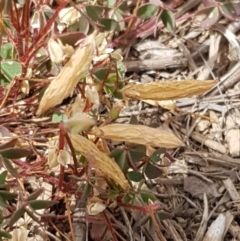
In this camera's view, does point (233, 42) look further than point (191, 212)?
Yes

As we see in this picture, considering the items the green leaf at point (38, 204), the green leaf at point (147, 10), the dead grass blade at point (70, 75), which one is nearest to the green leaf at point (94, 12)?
the green leaf at point (147, 10)

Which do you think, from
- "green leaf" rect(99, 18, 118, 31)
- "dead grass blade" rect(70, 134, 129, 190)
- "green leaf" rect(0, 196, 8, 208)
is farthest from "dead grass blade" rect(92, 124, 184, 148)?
"green leaf" rect(99, 18, 118, 31)

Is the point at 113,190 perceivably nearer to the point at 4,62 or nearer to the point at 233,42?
the point at 4,62

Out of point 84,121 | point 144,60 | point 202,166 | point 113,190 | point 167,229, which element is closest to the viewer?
point 84,121

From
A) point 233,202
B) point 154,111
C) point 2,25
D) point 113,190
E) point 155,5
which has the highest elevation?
point 2,25

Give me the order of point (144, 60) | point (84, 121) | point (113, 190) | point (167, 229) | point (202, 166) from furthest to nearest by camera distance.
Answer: point (144, 60) → point (202, 166) → point (167, 229) → point (113, 190) → point (84, 121)

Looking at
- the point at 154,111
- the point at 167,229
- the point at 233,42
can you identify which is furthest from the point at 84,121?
the point at 233,42

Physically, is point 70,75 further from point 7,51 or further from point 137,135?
point 7,51

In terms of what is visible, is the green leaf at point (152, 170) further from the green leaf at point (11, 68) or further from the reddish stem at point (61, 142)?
the green leaf at point (11, 68)
